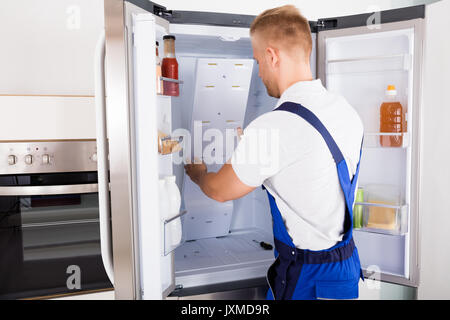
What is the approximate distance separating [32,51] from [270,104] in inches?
45.4

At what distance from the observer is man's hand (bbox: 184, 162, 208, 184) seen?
1481 millimetres

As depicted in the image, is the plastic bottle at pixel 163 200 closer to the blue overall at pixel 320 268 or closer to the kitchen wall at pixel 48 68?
the blue overall at pixel 320 268

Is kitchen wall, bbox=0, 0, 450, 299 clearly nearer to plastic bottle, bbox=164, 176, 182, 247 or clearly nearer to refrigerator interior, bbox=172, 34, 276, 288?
refrigerator interior, bbox=172, 34, 276, 288

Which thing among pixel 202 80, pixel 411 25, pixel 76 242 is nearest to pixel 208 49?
pixel 202 80

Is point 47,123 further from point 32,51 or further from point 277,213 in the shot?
point 277,213

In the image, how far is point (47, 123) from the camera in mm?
1730

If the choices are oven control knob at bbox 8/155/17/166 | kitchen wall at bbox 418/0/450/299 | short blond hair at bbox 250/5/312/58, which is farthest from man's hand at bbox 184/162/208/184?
kitchen wall at bbox 418/0/450/299

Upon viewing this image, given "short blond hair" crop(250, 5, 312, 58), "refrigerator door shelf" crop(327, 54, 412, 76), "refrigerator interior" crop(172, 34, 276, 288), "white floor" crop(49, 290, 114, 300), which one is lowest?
"white floor" crop(49, 290, 114, 300)

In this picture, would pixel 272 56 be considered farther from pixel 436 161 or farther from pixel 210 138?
pixel 436 161

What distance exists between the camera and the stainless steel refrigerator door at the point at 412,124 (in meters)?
1.64

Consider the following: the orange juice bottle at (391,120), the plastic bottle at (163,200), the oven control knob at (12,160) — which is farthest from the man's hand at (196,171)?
the orange juice bottle at (391,120)

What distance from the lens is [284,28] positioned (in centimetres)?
130

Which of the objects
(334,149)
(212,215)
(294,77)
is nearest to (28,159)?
(212,215)

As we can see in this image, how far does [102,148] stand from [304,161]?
2.03ft
